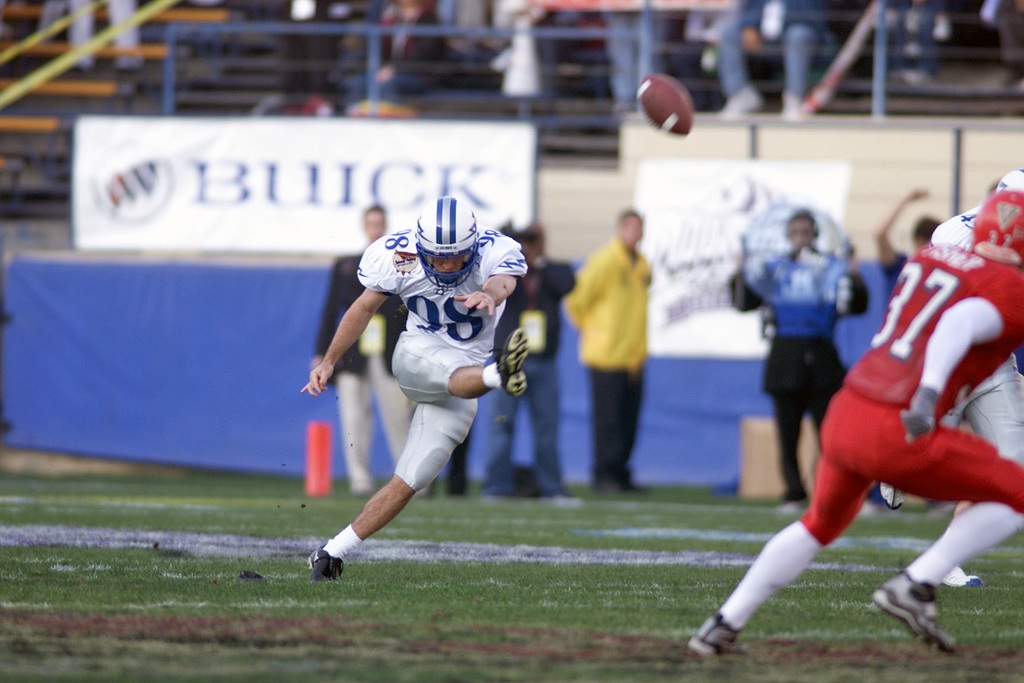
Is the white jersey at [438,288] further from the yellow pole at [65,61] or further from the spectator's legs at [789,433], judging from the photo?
the yellow pole at [65,61]

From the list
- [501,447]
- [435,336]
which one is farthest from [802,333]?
[435,336]

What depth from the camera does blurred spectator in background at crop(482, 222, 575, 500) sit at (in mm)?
9922

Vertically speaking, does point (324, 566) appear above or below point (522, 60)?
below

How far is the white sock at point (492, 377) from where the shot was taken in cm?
533

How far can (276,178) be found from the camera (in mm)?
12773

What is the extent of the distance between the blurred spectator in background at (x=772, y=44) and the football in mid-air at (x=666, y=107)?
563cm

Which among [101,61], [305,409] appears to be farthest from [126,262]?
[101,61]

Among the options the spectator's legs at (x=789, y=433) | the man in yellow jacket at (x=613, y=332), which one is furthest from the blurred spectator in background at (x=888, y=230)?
the man in yellow jacket at (x=613, y=332)

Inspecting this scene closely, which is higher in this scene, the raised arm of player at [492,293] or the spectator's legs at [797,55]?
the spectator's legs at [797,55]

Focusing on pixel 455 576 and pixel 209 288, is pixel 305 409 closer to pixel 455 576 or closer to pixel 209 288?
pixel 209 288

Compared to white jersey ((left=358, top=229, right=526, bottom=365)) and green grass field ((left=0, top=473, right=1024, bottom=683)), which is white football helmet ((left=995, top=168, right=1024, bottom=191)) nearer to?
green grass field ((left=0, top=473, right=1024, bottom=683))

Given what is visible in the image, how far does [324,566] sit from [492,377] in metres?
0.91

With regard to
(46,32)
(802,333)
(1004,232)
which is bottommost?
(802,333)

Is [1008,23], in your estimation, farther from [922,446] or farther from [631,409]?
[922,446]
